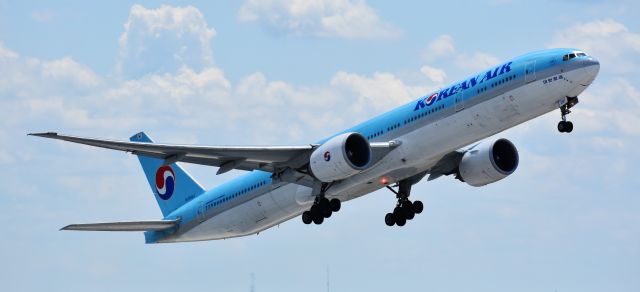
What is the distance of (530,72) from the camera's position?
161 feet

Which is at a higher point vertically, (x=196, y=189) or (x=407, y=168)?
(x=196, y=189)

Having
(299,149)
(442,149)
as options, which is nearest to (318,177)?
(299,149)

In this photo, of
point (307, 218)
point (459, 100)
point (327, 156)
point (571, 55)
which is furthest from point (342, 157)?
point (571, 55)

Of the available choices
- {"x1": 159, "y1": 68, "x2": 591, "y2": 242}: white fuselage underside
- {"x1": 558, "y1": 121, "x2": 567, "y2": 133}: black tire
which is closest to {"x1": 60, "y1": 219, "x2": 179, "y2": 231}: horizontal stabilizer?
{"x1": 159, "y1": 68, "x2": 591, "y2": 242}: white fuselage underside

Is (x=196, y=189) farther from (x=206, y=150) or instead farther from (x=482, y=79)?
(x=482, y=79)

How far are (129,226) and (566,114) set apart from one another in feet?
79.4

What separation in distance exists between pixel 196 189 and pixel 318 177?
46.9 feet

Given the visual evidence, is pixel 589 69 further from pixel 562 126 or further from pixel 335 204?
pixel 335 204

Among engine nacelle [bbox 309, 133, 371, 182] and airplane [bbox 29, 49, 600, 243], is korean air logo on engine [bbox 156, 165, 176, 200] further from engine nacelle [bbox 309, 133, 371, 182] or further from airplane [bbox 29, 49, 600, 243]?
engine nacelle [bbox 309, 133, 371, 182]

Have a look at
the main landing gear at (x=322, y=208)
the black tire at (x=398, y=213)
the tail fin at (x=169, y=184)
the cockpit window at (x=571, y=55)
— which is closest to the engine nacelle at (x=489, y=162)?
the black tire at (x=398, y=213)

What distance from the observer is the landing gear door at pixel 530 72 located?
49.0 meters

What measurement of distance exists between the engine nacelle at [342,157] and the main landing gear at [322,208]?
9.37ft

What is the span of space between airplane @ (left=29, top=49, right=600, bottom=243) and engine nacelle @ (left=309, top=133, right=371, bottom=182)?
0.14 ft

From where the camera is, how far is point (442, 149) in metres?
51.6
